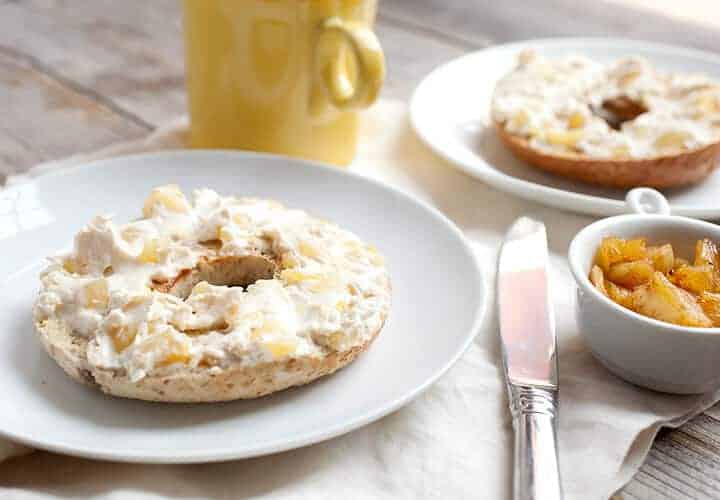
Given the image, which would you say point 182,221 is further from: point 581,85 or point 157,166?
point 581,85

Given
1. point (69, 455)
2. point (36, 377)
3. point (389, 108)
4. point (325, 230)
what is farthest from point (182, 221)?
point (389, 108)

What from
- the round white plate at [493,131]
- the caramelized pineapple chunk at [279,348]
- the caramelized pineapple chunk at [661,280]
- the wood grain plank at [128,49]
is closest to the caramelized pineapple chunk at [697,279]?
the caramelized pineapple chunk at [661,280]

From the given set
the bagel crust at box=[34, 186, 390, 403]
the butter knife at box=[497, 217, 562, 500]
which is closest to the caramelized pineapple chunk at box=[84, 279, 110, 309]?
the bagel crust at box=[34, 186, 390, 403]

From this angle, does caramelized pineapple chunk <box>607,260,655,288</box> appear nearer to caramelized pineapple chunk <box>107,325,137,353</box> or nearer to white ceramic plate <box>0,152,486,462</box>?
white ceramic plate <box>0,152,486,462</box>

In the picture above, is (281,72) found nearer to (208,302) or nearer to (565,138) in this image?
(565,138)

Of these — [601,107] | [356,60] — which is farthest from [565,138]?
[356,60]

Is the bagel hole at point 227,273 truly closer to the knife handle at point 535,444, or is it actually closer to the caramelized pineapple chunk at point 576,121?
the knife handle at point 535,444
